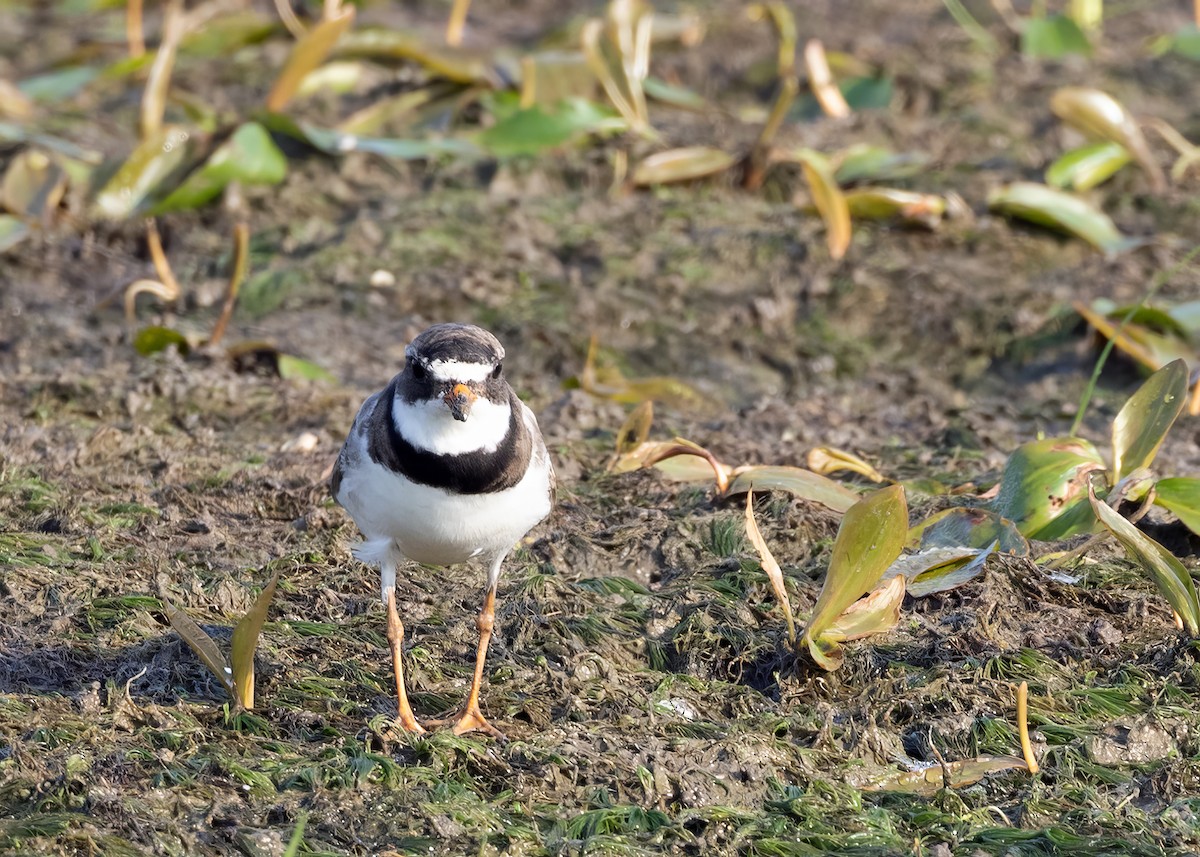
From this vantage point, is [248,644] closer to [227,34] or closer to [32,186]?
[32,186]

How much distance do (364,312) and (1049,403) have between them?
316cm

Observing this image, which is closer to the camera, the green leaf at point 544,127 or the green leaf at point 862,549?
the green leaf at point 862,549

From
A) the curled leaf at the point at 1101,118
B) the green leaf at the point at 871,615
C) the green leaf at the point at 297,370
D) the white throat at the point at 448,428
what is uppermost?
the white throat at the point at 448,428

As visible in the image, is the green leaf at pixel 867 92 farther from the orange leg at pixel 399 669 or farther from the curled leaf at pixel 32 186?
the orange leg at pixel 399 669

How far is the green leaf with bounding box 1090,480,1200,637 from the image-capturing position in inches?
162

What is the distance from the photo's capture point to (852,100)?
28.7 ft

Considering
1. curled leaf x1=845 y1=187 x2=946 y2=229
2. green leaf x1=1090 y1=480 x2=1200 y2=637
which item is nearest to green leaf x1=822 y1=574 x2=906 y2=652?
green leaf x1=1090 y1=480 x2=1200 y2=637

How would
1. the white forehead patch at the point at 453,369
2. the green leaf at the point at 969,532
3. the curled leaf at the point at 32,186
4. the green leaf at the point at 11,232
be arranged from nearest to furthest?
the white forehead patch at the point at 453,369
the green leaf at the point at 969,532
the green leaf at the point at 11,232
the curled leaf at the point at 32,186

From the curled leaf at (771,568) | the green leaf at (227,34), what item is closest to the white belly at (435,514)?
the curled leaf at (771,568)

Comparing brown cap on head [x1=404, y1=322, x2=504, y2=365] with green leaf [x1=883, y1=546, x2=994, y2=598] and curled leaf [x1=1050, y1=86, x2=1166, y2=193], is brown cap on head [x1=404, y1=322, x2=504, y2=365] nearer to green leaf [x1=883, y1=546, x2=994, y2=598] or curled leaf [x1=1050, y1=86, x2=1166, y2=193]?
green leaf [x1=883, y1=546, x2=994, y2=598]

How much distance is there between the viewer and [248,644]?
377cm

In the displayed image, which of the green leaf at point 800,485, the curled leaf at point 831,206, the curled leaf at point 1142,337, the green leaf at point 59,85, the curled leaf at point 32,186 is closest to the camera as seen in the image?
the green leaf at point 800,485

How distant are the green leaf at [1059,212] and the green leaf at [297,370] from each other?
3.54 meters

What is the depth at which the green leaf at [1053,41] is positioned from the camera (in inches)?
365
